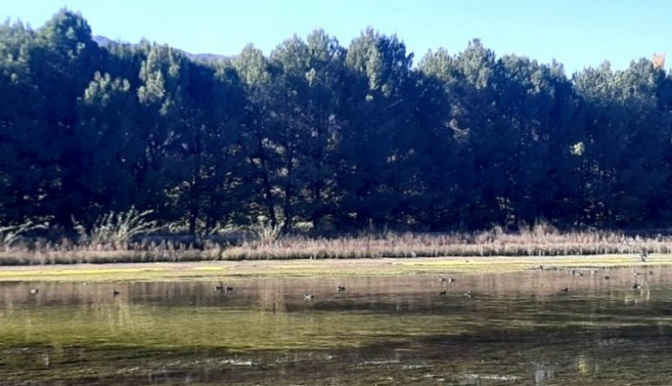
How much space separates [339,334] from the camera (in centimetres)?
1653

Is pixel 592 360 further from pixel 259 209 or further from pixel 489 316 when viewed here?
pixel 259 209

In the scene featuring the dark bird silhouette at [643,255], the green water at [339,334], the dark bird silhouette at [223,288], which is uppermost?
the dark bird silhouette at [643,255]

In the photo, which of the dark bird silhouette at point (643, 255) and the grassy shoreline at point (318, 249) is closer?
the grassy shoreline at point (318, 249)

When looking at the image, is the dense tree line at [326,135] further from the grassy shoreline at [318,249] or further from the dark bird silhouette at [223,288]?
the dark bird silhouette at [223,288]

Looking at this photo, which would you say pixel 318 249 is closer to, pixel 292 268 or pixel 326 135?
pixel 292 268

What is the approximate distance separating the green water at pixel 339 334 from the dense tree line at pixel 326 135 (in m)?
22.8

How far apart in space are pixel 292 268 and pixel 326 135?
23.1 metres

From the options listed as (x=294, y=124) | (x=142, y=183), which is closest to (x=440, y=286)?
(x=142, y=183)

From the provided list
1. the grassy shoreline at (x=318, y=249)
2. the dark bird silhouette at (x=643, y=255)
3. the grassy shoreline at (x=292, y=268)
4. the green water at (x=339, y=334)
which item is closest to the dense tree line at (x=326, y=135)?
the grassy shoreline at (x=318, y=249)

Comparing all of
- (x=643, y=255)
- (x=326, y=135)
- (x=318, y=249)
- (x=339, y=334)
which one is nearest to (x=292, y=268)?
(x=318, y=249)

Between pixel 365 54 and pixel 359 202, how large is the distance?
388 inches

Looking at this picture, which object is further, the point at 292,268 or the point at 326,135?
the point at 326,135

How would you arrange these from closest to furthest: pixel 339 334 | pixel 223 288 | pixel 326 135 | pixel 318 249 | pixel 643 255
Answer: pixel 339 334
pixel 223 288
pixel 643 255
pixel 318 249
pixel 326 135

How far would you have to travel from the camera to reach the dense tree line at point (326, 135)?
47812 millimetres
